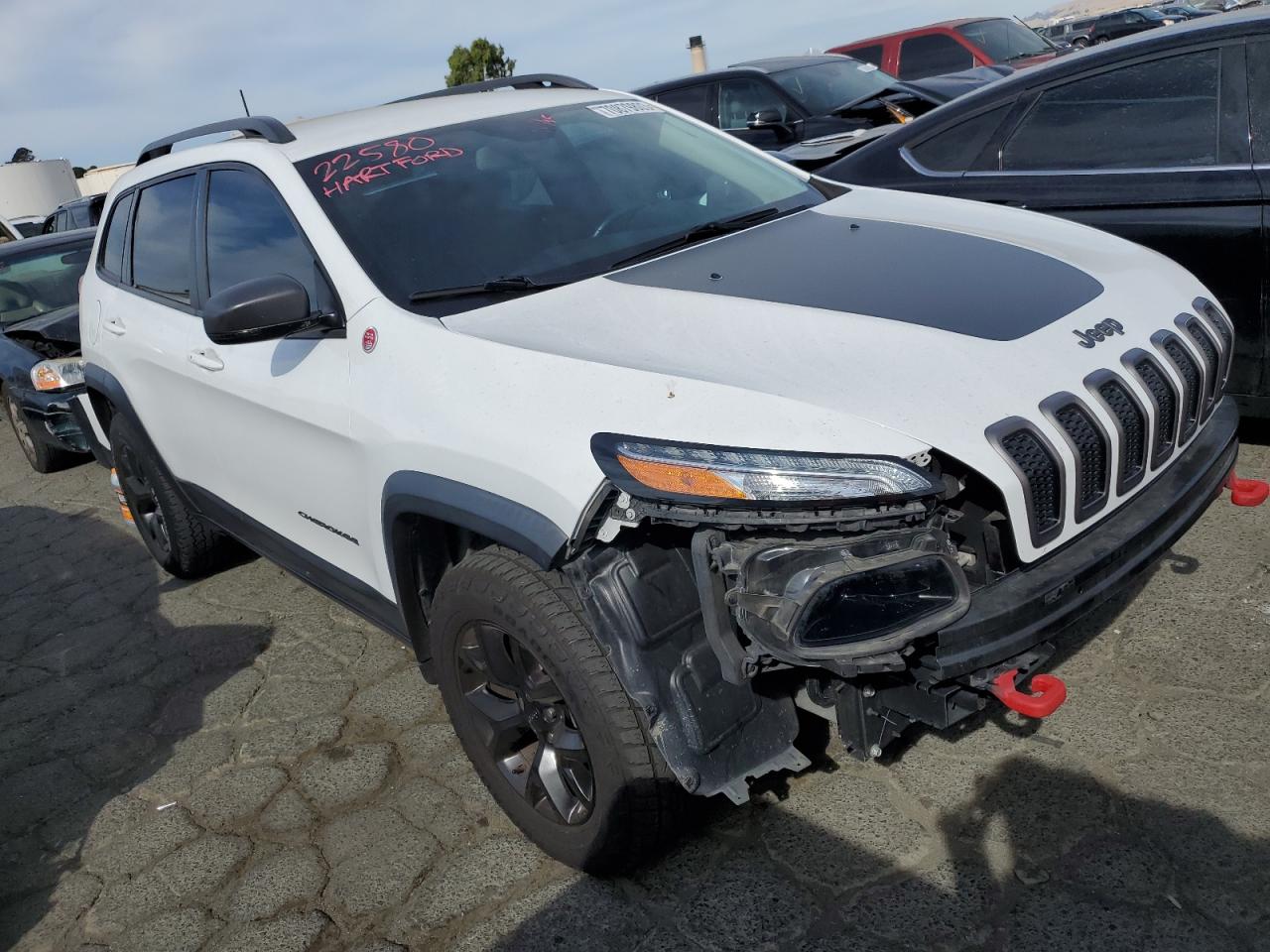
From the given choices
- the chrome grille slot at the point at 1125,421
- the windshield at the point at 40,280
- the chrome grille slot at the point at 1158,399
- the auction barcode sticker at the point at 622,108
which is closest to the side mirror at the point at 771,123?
the auction barcode sticker at the point at 622,108

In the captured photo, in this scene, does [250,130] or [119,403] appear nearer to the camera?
[250,130]

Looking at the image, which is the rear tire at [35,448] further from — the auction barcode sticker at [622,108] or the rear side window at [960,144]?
the rear side window at [960,144]

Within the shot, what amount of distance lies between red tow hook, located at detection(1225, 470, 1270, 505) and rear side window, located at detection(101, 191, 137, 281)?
164 inches

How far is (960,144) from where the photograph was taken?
14.9 ft

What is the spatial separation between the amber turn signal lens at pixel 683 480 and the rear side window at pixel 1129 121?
9.42ft

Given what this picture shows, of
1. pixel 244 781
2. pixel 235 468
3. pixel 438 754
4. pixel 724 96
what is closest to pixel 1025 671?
pixel 438 754

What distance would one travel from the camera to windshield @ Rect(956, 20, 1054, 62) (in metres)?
12.2

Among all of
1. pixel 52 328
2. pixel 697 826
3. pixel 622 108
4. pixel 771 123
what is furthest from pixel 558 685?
pixel 771 123

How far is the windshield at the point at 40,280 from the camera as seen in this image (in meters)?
7.89

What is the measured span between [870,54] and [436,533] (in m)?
12.3

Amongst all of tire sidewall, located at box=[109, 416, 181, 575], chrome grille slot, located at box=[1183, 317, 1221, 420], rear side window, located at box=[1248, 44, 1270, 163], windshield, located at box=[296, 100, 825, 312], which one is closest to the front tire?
windshield, located at box=[296, 100, 825, 312]

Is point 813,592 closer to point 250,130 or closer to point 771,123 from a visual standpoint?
point 250,130

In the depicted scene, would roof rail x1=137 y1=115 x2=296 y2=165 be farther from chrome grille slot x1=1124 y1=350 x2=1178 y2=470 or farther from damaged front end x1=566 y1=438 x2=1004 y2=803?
chrome grille slot x1=1124 y1=350 x2=1178 y2=470

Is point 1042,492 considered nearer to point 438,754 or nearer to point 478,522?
point 478,522
